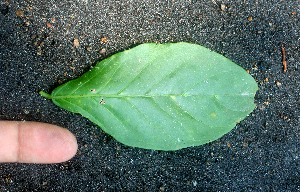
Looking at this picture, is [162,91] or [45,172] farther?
[45,172]

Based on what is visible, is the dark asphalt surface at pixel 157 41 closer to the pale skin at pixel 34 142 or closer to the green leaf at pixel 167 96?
the pale skin at pixel 34 142

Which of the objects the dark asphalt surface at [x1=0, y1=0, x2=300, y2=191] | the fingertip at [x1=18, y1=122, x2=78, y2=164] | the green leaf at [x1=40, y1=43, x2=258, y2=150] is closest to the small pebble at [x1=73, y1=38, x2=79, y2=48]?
the dark asphalt surface at [x1=0, y1=0, x2=300, y2=191]

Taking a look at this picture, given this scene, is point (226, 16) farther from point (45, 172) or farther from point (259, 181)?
point (45, 172)

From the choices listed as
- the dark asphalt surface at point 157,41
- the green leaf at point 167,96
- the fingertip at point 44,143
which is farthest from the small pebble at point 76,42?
the fingertip at point 44,143

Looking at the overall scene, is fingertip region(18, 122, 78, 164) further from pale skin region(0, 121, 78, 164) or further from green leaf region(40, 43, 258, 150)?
green leaf region(40, 43, 258, 150)

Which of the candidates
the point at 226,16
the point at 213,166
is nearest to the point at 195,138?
the point at 213,166
